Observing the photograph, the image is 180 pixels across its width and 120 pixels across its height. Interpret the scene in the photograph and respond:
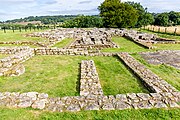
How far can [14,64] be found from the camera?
10.9 meters

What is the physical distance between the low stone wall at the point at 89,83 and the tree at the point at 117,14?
40.5 m

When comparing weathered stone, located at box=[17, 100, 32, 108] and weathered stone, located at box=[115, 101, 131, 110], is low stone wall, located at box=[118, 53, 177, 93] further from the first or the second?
weathered stone, located at box=[17, 100, 32, 108]

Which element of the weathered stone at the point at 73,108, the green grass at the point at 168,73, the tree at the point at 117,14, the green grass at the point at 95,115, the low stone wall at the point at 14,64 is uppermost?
the tree at the point at 117,14

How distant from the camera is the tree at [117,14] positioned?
157ft

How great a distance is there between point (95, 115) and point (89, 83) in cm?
232

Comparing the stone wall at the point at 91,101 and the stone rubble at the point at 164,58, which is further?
the stone rubble at the point at 164,58

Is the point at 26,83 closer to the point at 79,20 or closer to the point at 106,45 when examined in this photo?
the point at 106,45

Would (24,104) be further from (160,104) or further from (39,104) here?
(160,104)

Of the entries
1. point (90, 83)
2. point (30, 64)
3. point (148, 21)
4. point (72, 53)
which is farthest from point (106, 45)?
point (148, 21)

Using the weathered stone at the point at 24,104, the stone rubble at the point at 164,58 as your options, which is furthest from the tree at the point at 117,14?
the weathered stone at the point at 24,104

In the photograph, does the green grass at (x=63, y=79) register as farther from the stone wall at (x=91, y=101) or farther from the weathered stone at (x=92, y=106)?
the weathered stone at (x=92, y=106)

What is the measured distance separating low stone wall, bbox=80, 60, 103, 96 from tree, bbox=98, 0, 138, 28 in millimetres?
40459

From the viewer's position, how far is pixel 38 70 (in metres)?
9.70

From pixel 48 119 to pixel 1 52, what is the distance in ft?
38.3
